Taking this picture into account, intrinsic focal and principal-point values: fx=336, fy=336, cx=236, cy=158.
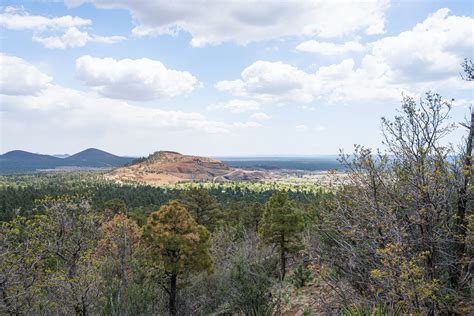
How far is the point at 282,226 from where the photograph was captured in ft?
68.1

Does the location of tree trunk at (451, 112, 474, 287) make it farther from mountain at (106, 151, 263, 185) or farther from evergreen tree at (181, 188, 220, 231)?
mountain at (106, 151, 263, 185)

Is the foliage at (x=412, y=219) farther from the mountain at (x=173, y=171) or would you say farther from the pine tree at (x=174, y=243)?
the mountain at (x=173, y=171)

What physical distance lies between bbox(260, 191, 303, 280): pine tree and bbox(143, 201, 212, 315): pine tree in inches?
232

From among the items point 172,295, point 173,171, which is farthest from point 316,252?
point 173,171

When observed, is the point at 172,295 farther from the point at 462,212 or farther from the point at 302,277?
the point at 462,212

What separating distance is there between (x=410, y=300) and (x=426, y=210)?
6.93 feet

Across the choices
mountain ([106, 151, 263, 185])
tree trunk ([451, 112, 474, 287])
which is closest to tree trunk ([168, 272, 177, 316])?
tree trunk ([451, 112, 474, 287])

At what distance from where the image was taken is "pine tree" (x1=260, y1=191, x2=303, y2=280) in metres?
20.9

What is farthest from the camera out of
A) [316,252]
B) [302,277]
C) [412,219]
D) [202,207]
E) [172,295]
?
[202,207]

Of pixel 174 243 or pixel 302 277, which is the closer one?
pixel 174 243

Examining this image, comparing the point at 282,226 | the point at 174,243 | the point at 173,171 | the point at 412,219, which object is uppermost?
the point at 412,219

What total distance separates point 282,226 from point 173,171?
146 metres

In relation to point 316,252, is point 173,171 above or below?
below

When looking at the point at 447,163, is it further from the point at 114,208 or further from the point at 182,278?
the point at 114,208
